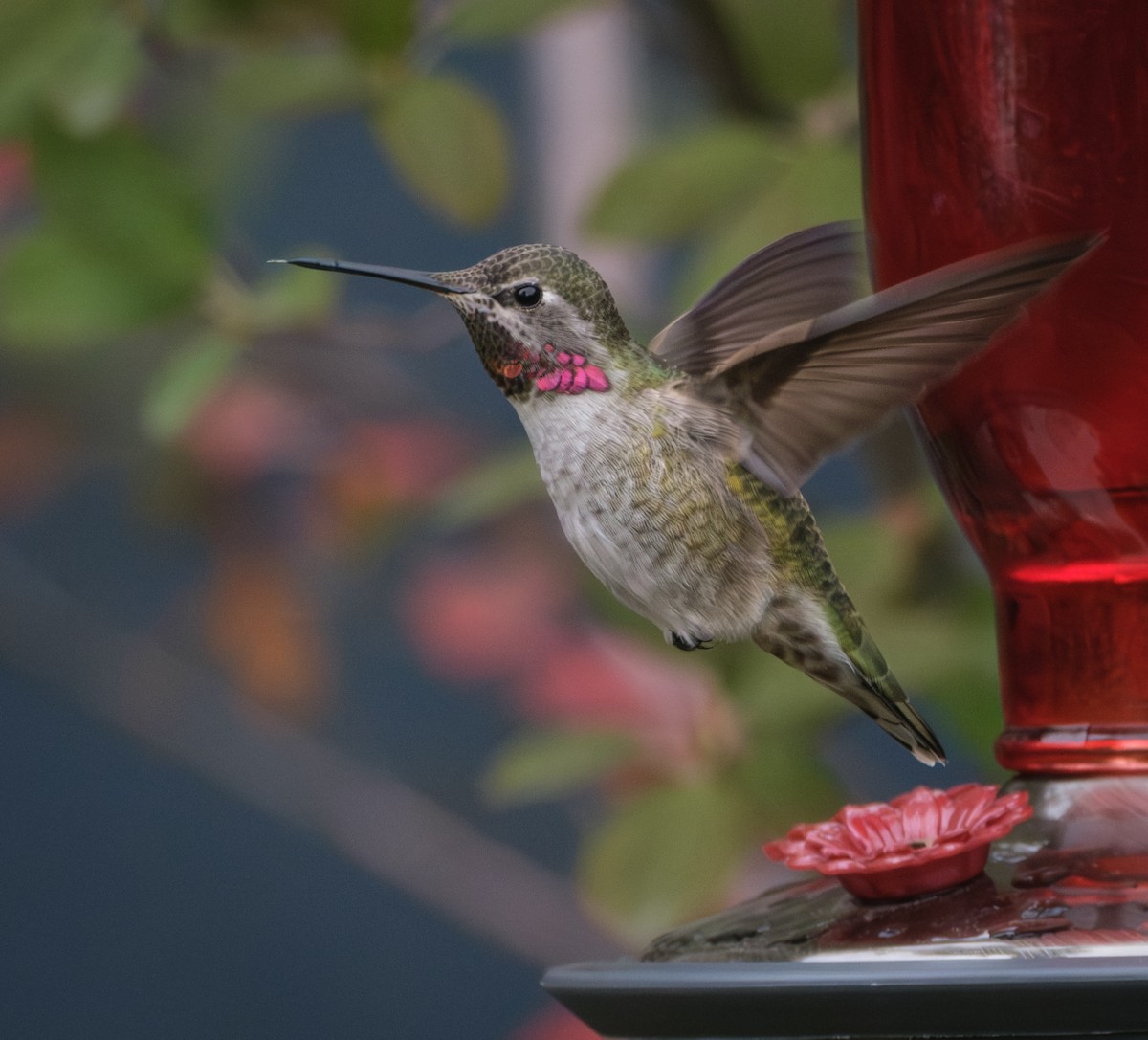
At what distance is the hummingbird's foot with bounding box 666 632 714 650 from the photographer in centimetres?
97

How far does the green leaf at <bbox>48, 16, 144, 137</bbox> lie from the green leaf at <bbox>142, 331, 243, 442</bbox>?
22cm

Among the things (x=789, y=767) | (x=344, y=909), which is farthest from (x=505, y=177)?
(x=344, y=909)

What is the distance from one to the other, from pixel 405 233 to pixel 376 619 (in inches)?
30.2

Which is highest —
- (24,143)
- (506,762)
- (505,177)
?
(24,143)

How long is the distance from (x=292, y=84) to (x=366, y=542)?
0.90 metres

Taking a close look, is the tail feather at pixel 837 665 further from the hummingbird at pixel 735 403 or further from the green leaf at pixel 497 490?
the green leaf at pixel 497 490

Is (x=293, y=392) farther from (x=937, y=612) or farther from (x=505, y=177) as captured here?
(x=937, y=612)

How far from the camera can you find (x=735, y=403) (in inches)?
37.1

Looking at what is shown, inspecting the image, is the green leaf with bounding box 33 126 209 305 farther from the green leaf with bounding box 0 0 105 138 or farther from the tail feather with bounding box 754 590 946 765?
the tail feather with bounding box 754 590 946 765

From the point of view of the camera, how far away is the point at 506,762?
169 cm

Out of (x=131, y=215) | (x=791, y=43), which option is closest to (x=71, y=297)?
(x=131, y=215)

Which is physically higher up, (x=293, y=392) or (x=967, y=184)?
(x=293, y=392)

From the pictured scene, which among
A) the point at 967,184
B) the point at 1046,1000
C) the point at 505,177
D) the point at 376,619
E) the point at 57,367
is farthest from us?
the point at 376,619

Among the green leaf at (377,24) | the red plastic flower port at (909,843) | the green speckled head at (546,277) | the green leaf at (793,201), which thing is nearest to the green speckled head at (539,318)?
the green speckled head at (546,277)
